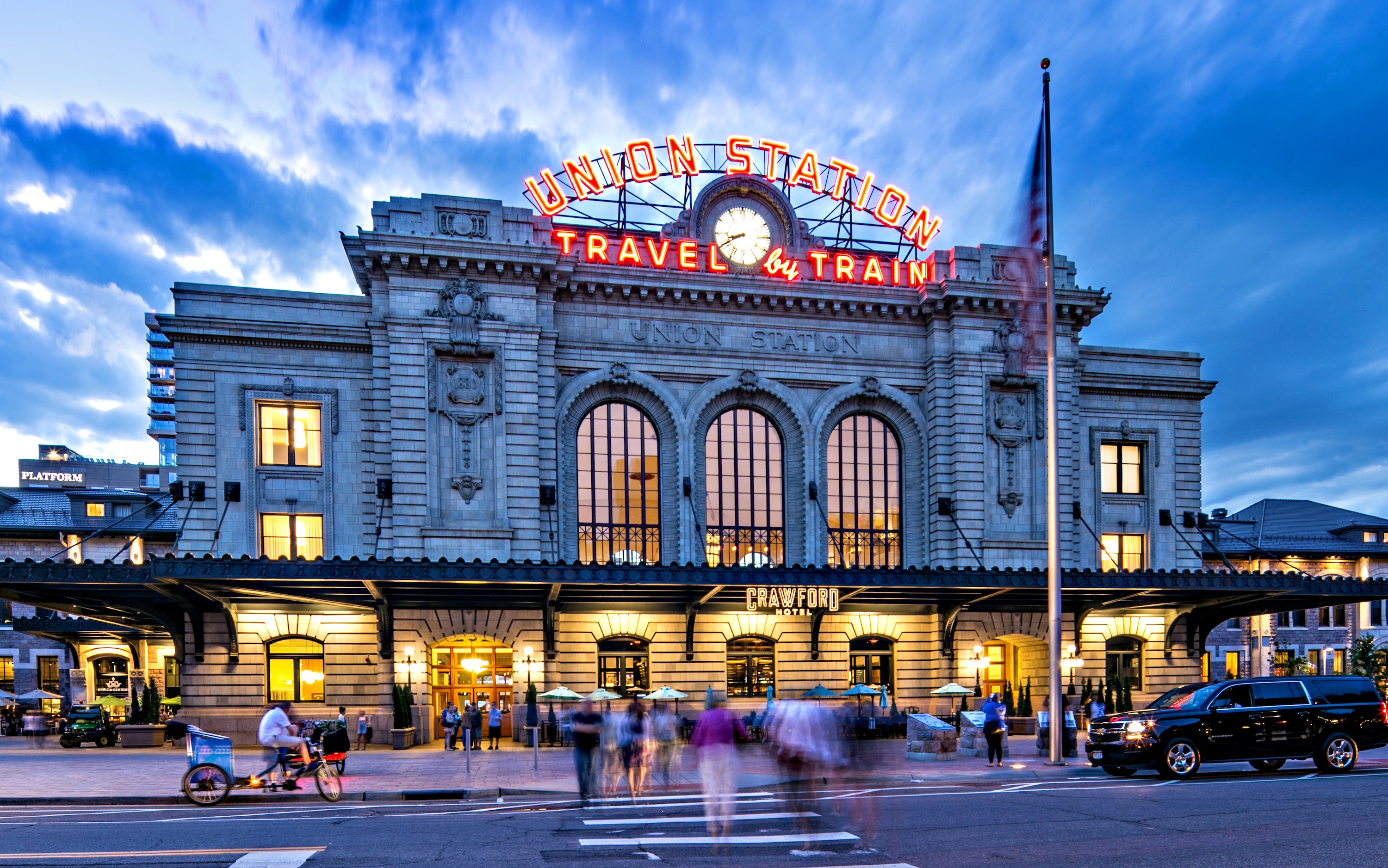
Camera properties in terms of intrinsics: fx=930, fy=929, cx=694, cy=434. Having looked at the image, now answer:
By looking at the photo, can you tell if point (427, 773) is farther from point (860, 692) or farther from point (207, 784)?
point (860, 692)

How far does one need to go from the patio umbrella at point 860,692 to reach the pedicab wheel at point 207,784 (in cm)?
2030

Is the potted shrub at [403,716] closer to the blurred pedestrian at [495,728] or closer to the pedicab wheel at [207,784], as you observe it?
the blurred pedestrian at [495,728]

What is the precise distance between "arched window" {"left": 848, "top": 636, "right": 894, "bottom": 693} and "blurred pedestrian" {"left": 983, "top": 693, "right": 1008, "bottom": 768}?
1401 cm

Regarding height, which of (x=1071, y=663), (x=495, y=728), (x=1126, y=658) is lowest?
(x=495, y=728)

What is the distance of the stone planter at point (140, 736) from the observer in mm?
31359

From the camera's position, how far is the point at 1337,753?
18562mm

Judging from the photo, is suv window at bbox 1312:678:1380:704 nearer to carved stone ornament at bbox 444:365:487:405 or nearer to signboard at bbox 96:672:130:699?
carved stone ornament at bbox 444:365:487:405

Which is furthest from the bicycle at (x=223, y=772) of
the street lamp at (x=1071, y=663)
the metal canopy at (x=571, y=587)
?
the street lamp at (x=1071, y=663)

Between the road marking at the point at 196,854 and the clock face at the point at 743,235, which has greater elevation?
the clock face at the point at 743,235

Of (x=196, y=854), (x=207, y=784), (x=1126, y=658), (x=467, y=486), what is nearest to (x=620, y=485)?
(x=467, y=486)

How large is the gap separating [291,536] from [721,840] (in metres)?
25.8

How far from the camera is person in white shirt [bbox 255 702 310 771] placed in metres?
17.0

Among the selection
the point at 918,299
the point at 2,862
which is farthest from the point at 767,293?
the point at 2,862

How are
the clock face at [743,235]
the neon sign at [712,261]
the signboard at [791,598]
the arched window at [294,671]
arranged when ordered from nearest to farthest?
1. the signboard at [791,598]
2. the arched window at [294,671]
3. the neon sign at [712,261]
4. the clock face at [743,235]
